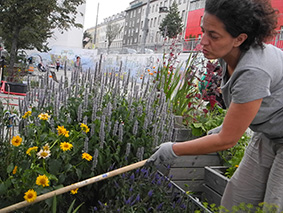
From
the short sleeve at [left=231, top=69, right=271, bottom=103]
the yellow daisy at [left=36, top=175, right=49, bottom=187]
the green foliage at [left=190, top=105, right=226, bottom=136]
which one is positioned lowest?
the yellow daisy at [left=36, top=175, right=49, bottom=187]

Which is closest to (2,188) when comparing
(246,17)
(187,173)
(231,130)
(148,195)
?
(148,195)

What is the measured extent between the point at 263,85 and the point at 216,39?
312 mm

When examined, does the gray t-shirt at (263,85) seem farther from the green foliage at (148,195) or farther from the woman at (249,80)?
the green foliage at (148,195)

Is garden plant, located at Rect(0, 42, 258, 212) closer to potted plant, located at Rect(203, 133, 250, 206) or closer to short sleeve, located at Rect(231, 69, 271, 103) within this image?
potted plant, located at Rect(203, 133, 250, 206)

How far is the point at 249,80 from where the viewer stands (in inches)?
54.1

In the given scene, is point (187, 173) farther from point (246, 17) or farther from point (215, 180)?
point (246, 17)

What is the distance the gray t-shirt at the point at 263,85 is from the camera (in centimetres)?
138

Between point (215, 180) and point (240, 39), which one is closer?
point (240, 39)

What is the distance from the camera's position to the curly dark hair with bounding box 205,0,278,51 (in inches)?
55.9

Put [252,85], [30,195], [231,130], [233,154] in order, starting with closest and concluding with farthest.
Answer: [252,85] < [231,130] < [30,195] < [233,154]

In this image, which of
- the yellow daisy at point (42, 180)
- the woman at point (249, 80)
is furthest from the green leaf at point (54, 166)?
the woman at point (249, 80)

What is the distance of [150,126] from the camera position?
278 centimetres

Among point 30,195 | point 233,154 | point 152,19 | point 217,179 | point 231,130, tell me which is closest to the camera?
point 231,130

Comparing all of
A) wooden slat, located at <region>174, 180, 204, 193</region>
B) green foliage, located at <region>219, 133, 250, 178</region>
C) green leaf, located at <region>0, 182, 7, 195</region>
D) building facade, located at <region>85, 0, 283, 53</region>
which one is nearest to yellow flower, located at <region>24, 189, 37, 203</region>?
green leaf, located at <region>0, 182, 7, 195</region>
